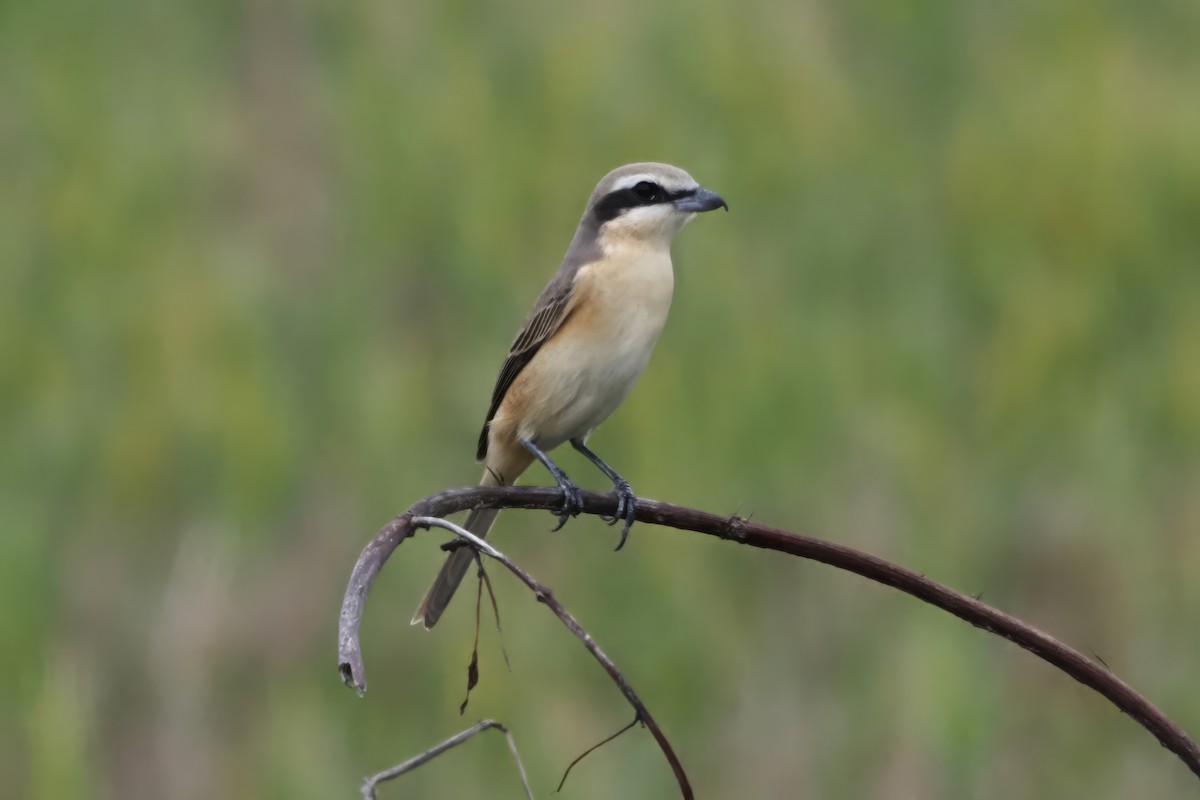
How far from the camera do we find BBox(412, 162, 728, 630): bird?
4039 mm

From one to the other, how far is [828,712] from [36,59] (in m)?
4.40

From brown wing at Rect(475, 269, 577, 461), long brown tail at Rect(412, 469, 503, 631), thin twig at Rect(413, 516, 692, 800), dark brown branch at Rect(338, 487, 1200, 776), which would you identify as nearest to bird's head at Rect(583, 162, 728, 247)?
brown wing at Rect(475, 269, 577, 461)

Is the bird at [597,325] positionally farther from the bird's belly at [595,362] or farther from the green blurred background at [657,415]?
the green blurred background at [657,415]

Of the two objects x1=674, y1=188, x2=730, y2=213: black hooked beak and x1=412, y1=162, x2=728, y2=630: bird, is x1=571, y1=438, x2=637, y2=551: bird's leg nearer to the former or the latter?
x1=412, y1=162, x2=728, y2=630: bird

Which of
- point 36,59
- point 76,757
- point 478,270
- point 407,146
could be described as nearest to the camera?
point 76,757

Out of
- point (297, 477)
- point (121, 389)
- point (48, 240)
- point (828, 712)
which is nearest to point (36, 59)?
point (48, 240)

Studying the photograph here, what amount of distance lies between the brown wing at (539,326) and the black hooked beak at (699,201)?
29 cm

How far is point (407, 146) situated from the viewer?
22.4 feet

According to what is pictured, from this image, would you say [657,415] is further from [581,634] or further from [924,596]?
[581,634]

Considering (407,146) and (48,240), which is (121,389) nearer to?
(48,240)

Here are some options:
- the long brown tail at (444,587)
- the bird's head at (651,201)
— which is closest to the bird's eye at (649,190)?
the bird's head at (651,201)

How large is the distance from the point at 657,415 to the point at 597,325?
1.50 meters

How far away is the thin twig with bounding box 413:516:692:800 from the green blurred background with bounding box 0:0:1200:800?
8.72ft

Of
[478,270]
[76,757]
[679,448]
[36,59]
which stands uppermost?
[36,59]
